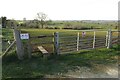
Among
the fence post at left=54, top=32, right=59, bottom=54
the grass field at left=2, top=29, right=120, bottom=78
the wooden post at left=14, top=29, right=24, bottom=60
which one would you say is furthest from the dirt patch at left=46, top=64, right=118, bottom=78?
the wooden post at left=14, top=29, right=24, bottom=60

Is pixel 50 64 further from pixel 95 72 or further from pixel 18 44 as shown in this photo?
pixel 95 72

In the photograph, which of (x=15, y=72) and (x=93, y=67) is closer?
(x=15, y=72)

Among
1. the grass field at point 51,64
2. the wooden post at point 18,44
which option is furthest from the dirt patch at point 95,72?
the wooden post at point 18,44

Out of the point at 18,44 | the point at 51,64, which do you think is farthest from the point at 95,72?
the point at 18,44

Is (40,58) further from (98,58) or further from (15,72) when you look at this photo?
(98,58)

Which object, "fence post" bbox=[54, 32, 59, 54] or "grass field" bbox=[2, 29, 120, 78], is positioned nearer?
"grass field" bbox=[2, 29, 120, 78]

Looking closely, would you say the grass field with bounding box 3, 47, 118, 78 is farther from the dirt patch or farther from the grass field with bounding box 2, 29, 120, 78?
the dirt patch

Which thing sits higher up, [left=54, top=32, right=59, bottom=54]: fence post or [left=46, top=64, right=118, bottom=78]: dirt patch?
[left=54, top=32, right=59, bottom=54]: fence post

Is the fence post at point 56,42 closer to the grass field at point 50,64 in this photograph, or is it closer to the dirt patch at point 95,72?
the grass field at point 50,64

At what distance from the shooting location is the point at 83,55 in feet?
32.3

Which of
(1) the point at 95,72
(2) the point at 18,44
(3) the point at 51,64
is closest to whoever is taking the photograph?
(1) the point at 95,72

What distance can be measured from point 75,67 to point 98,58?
5.86 feet

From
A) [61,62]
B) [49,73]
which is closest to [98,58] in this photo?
[61,62]

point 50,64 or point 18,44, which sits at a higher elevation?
point 18,44
